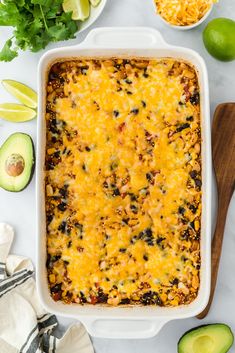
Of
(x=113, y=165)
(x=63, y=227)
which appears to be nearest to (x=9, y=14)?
(x=113, y=165)

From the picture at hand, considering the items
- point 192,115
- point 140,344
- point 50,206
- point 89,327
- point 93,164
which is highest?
point 192,115

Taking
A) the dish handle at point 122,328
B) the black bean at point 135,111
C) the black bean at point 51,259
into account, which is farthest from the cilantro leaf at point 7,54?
the dish handle at point 122,328

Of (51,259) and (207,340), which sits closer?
(51,259)

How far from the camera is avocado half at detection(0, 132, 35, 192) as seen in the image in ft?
7.89

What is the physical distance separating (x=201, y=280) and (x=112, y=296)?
33 cm

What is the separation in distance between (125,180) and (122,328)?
0.55m

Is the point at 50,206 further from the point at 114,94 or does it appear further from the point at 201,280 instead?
the point at 201,280

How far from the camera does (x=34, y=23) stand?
2.34 meters

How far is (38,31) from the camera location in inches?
93.2

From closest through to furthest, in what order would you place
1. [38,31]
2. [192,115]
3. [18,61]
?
[192,115] < [38,31] < [18,61]

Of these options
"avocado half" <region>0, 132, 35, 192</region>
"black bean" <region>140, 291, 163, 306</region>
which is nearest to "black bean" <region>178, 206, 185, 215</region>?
"black bean" <region>140, 291, 163, 306</region>

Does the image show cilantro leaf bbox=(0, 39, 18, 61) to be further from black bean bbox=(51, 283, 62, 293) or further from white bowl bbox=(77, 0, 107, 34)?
black bean bbox=(51, 283, 62, 293)

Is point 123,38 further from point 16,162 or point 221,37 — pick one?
point 16,162

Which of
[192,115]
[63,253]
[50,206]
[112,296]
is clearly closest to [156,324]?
[112,296]
